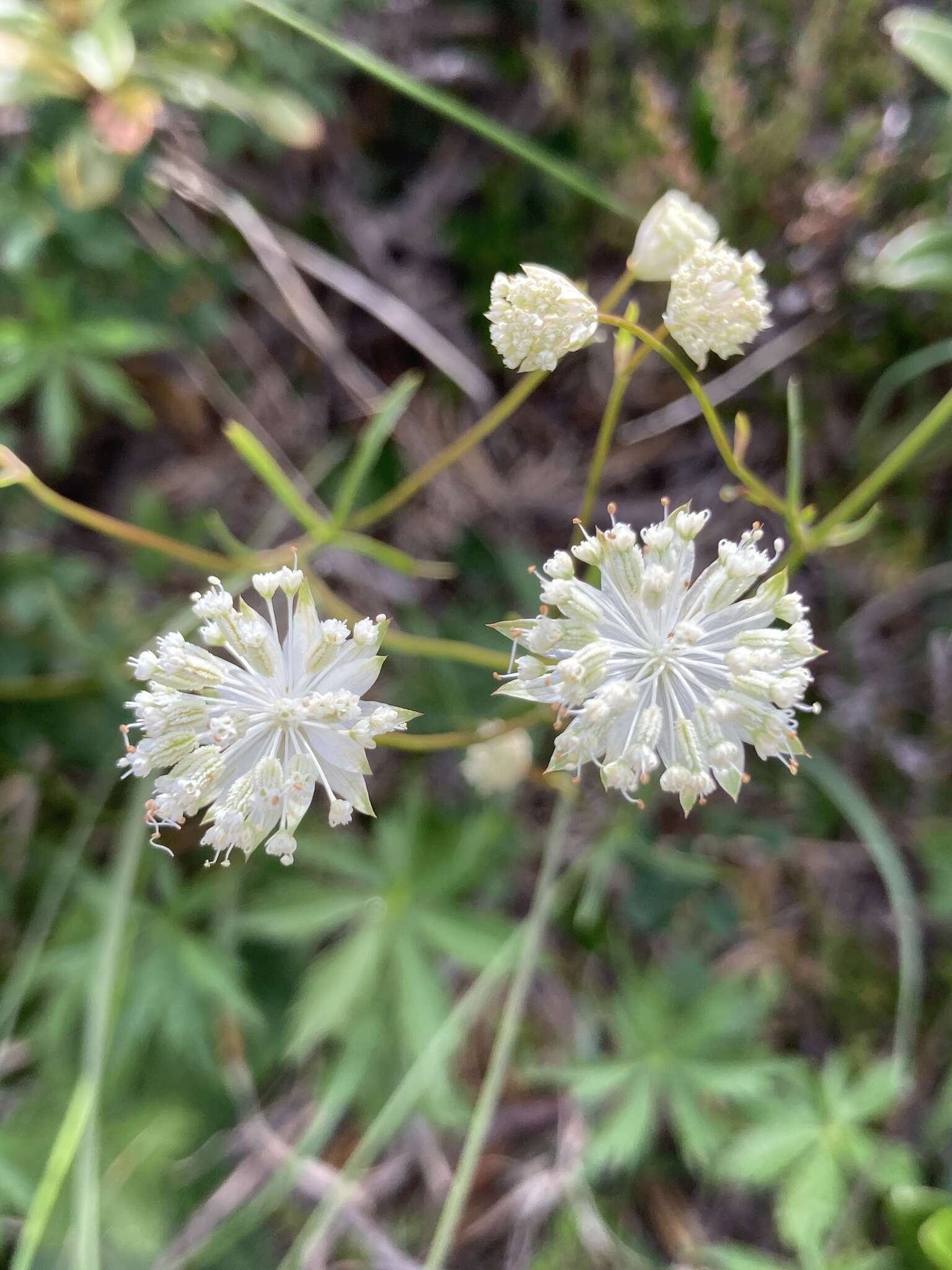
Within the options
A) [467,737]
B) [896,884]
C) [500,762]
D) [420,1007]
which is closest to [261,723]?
[467,737]

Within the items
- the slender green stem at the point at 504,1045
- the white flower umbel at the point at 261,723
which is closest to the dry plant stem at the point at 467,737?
the white flower umbel at the point at 261,723

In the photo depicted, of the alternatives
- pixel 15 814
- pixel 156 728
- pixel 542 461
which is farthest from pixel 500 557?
pixel 15 814

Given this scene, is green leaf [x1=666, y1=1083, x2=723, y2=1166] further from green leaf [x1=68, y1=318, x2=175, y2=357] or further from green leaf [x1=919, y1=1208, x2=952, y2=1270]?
green leaf [x1=68, y1=318, x2=175, y2=357]

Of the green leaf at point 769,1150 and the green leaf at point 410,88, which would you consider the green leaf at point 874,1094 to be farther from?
the green leaf at point 410,88

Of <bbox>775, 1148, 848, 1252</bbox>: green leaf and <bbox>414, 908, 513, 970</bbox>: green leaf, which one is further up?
<bbox>414, 908, 513, 970</bbox>: green leaf

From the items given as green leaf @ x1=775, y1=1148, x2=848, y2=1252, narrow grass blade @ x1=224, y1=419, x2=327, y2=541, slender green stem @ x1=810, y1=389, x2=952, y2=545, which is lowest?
green leaf @ x1=775, y1=1148, x2=848, y2=1252

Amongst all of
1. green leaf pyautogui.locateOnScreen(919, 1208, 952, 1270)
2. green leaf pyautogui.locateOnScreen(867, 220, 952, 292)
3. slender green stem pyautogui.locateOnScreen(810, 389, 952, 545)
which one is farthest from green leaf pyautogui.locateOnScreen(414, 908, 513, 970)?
green leaf pyautogui.locateOnScreen(867, 220, 952, 292)
